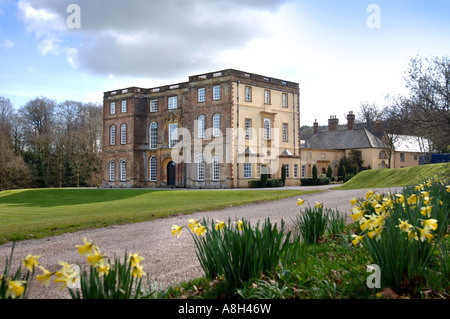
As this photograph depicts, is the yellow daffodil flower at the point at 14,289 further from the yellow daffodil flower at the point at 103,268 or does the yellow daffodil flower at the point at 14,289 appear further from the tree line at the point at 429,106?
the tree line at the point at 429,106

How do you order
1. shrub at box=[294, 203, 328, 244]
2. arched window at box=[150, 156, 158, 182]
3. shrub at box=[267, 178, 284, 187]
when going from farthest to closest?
arched window at box=[150, 156, 158, 182] → shrub at box=[267, 178, 284, 187] → shrub at box=[294, 203, 328, 244]

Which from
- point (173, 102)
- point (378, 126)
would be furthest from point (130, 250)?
point (378, 126)

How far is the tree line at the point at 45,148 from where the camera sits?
148 feet

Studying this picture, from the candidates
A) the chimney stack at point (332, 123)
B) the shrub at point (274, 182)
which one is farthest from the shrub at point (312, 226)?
the chimney stack at point (332, 123)

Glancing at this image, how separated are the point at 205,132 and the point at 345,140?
23154 mm

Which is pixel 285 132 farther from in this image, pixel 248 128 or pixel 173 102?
pixel 173 102

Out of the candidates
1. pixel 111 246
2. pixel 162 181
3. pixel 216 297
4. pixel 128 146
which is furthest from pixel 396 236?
pixel 128 146

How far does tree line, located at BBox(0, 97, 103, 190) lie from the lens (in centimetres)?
4522

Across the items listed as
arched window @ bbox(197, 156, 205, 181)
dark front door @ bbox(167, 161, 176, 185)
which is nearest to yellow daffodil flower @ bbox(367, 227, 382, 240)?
arched window @ bbox(197, 156, 205, 181)

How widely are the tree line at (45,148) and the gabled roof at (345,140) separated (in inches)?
1213

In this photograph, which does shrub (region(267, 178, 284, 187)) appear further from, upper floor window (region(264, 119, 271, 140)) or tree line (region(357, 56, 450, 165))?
tree line (region(357, 56, 450, 165))
